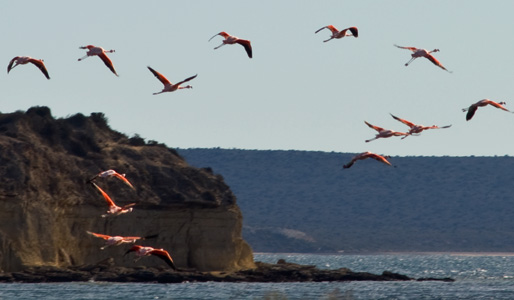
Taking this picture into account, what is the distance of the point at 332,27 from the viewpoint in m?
47.2

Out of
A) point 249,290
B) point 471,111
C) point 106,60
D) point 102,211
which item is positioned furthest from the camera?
point 102,211

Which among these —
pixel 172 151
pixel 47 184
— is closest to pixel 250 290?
pixel 47 184

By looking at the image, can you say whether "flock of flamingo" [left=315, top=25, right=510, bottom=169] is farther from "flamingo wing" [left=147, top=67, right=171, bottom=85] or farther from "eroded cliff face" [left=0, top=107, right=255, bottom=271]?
"eroded cliff face" [left=0, top=107, right=255, bottom=271]

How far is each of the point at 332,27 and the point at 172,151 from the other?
40.4 meters

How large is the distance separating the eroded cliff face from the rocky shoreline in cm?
82

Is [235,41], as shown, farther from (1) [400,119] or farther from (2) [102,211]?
(2) [102,211]

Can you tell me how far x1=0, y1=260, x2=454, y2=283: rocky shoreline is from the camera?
70562mm

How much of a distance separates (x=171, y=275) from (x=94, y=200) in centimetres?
563

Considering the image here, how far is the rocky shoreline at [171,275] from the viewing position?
70562 mm

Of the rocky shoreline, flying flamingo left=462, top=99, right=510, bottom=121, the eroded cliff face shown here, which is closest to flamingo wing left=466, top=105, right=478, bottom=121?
flying flamingo left=462, top=99, right=510, bottom=121

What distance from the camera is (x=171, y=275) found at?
248ft

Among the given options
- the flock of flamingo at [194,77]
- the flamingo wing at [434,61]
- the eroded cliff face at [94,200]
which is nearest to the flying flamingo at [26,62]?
the flock of flamingo at [194,77]

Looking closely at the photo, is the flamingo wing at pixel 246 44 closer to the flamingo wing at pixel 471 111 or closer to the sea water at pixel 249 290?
the flamingo wing at pixel 471 111

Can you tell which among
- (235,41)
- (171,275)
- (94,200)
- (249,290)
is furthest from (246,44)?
(171,275)
